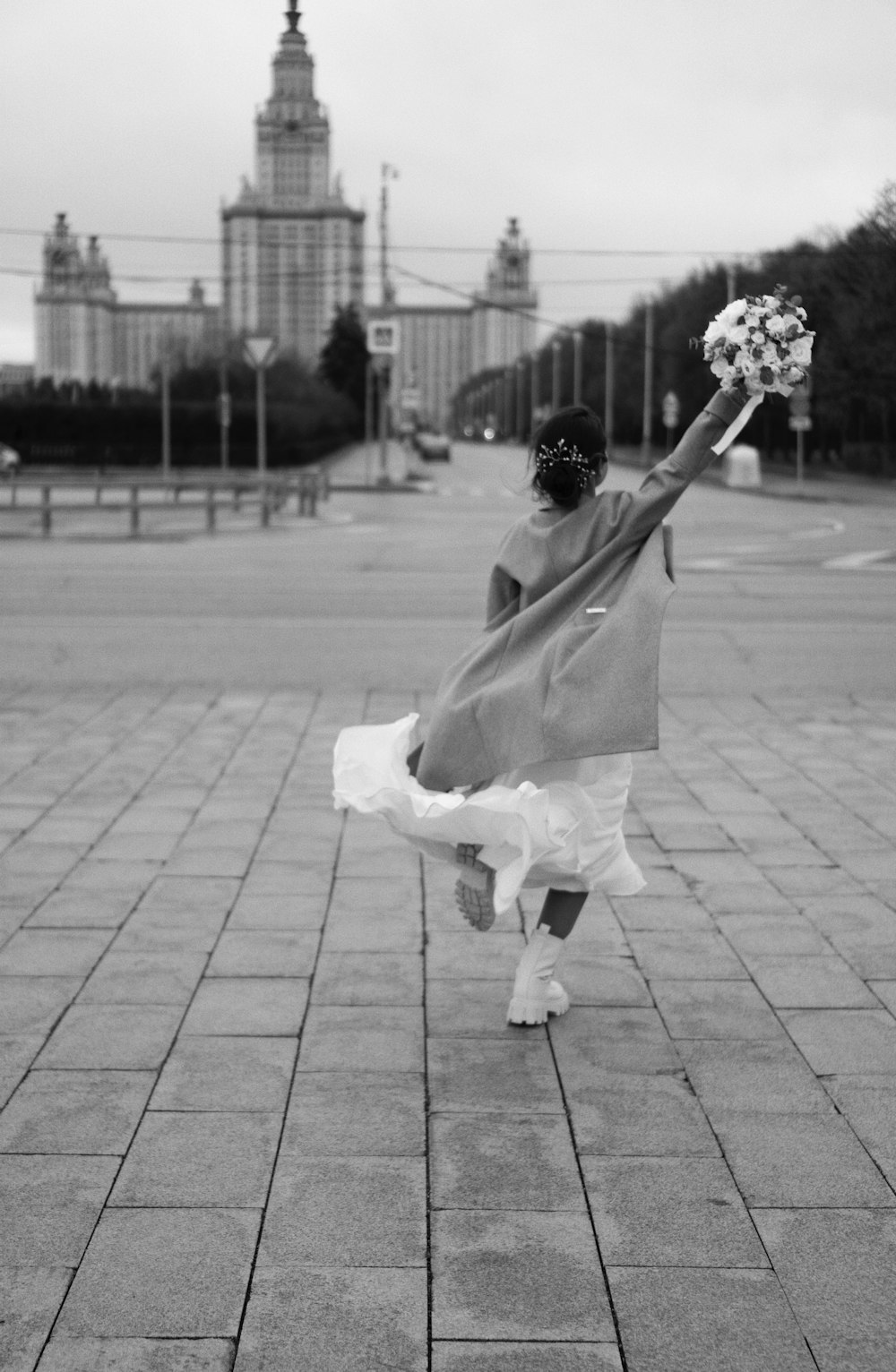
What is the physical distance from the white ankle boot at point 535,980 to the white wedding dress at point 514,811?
143 mm

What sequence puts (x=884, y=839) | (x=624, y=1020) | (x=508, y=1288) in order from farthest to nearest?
(x=884, y=839) → (x=624, y=1020) → (x=508, y=1288)

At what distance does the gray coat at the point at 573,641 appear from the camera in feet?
A: 13.4

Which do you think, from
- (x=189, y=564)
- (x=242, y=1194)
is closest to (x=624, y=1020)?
(x=242, y=1194)

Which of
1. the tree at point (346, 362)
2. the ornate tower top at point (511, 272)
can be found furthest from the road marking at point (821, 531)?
the ornate tower top at point (511, 272)

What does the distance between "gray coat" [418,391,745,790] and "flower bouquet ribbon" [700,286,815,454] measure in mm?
55

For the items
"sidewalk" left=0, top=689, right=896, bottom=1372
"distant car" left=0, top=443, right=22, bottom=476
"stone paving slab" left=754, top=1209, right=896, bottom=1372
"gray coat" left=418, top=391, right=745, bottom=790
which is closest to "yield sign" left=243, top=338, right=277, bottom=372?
"distant car" left=0, top=443, right=22, bottom=476

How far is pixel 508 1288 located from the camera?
118 inches

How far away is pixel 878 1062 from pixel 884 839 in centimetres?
249

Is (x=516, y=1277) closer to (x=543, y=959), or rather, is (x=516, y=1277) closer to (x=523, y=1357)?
(x=523, y=1357)

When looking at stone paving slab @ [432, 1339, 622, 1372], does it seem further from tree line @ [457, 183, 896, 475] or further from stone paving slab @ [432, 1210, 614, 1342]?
tree line @ [457, 183, 896, 475]

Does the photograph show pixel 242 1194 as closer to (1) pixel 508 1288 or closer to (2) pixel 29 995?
(1) pixel 508 1288

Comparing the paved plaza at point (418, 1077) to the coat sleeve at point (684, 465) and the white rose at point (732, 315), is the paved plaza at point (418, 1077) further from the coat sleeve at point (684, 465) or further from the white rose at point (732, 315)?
the white rose at point (732, 315)

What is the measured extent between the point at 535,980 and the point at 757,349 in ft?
5.42

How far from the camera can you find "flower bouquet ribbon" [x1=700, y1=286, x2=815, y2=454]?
13.4 ft
